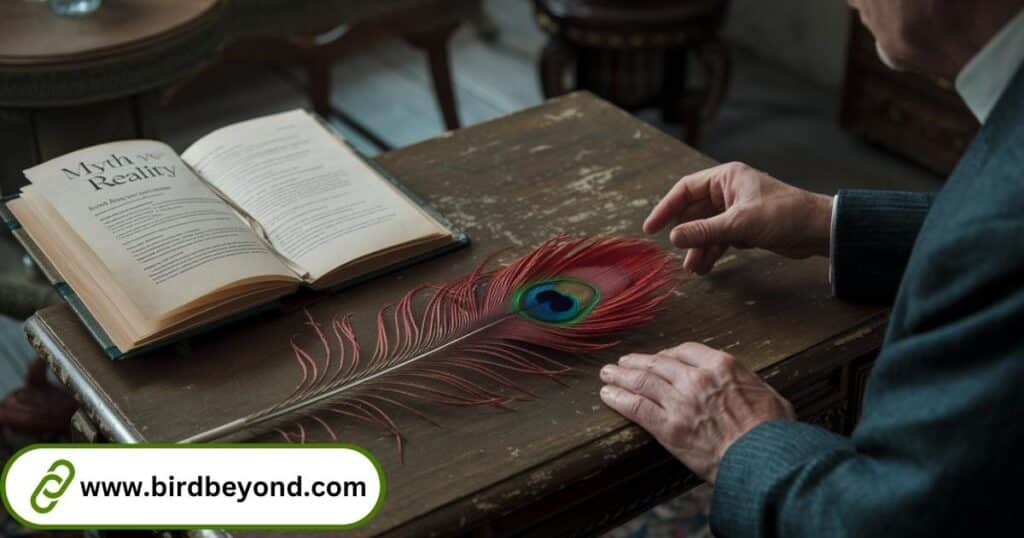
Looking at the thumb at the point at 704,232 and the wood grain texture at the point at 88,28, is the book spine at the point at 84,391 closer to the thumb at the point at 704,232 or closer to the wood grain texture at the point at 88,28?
the thumb at the point at 704,232

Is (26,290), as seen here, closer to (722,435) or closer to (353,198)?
(353,198)

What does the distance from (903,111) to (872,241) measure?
7.35 ft

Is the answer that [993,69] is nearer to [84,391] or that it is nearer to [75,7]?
[84,391]

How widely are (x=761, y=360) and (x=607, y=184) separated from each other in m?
0.47

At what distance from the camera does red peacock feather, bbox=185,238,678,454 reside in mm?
1293

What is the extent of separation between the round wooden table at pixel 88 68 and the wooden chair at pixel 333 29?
76 cm

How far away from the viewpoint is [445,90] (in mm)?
3586

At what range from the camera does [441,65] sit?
3.56 meters

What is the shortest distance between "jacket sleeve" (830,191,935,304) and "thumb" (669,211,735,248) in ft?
0.41

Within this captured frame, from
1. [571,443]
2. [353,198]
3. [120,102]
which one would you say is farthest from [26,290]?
[571,443]

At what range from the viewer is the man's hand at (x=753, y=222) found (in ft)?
4.83

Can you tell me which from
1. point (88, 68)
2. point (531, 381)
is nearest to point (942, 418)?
point (531, 381)

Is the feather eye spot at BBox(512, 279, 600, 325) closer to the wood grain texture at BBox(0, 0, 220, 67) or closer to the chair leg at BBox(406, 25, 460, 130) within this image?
the wood grain texture at BBox(0, 0, 220, 67)

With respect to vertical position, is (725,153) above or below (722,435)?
below
